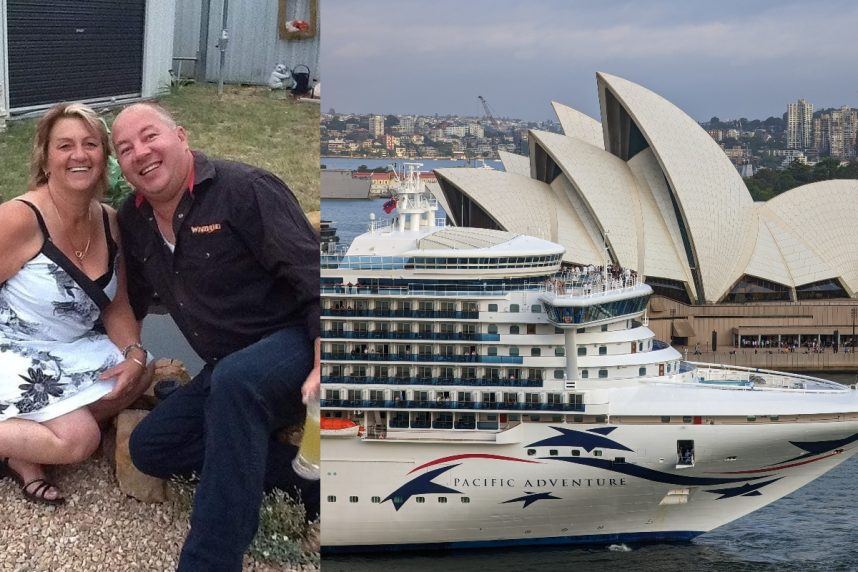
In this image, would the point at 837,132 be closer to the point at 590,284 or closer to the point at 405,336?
the point at 590,284

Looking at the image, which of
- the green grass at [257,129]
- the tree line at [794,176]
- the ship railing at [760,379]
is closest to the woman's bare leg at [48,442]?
the green grass at [257,129]

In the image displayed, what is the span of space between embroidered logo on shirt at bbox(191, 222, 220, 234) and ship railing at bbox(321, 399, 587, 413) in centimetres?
671

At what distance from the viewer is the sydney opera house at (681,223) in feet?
39.5

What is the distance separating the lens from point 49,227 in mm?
2467

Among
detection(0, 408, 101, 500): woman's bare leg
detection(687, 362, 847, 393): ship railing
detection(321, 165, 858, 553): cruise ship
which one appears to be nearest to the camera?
detection(0, 408, 101, 500): woman's bare leg

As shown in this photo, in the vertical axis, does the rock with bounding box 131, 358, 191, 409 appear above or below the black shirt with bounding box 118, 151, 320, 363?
below

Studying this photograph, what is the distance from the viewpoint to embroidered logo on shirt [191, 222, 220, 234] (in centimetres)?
243

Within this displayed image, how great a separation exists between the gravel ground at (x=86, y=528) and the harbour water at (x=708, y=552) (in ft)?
22.3

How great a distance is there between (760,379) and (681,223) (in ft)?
7.23

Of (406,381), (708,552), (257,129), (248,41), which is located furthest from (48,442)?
(708,552)

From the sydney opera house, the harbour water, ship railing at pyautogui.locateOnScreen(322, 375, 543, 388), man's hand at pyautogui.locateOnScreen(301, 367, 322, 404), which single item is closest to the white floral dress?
man's hand at pyautogui.locateOnScreen(301, 367, 322, 404)

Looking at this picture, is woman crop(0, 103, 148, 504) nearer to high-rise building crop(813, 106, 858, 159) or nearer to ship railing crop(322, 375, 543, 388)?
ship railing crop(322, 375, 543, 388)

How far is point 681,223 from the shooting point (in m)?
12.3

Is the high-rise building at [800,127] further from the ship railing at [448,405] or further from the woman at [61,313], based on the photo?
the woman at [61,313]
